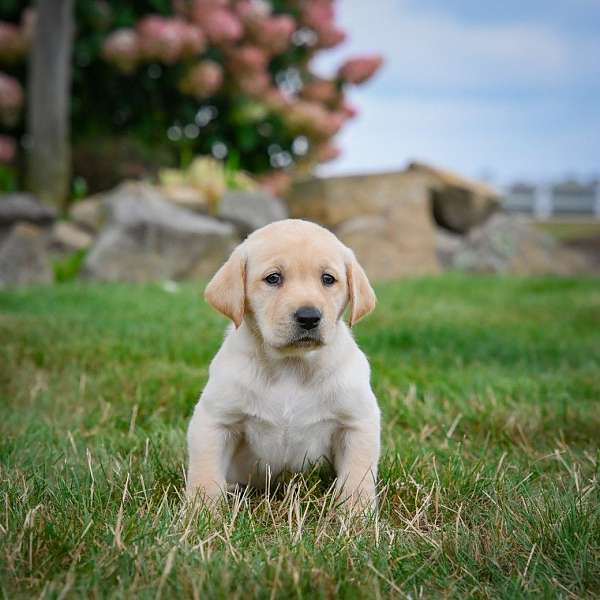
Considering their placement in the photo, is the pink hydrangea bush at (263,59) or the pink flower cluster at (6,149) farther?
the pink hydrangea bush at (263,59)

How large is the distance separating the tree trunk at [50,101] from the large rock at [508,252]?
5440 mm

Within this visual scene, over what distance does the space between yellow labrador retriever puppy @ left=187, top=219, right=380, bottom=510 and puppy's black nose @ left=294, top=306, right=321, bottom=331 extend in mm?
27

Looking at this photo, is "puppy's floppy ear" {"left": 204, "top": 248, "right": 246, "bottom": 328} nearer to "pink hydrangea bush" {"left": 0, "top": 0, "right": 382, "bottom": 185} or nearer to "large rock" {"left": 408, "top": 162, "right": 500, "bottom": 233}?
"pink hydrangea bush" {"left": 0, "top": 0, "right": 382, "bottom": 185}

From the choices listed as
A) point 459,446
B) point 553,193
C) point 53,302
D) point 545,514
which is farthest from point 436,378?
point 553,193

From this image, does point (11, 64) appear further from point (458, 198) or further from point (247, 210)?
point (458, 198)

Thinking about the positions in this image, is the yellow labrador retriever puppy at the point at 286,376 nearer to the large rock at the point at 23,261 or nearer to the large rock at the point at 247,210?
the large rock at the point at 23,261

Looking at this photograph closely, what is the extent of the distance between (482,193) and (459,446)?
10542 millimetres

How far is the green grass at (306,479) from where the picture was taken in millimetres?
1859

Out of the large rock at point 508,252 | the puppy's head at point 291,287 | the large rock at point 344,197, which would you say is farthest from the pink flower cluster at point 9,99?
the puppy's head at point 291,287

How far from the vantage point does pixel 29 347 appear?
4508 millimetres

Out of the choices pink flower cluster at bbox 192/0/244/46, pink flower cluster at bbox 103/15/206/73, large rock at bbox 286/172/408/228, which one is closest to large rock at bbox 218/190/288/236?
large rock at bbox 286/172/408/228

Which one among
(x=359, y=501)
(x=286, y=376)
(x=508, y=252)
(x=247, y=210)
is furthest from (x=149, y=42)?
(x=359, y=501)

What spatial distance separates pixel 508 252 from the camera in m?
11.5

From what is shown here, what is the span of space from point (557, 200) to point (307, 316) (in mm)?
22936
